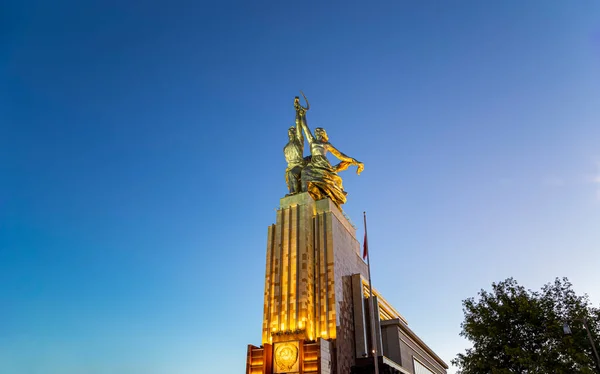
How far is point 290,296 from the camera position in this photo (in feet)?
123

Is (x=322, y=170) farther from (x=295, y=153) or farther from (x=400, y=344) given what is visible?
(x=400, y=344)

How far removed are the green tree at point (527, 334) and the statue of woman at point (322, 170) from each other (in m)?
16.2

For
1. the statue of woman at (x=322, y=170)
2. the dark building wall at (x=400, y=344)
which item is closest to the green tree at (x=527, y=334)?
the dark building wall at (x=400, y=344)

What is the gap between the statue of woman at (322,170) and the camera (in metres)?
45.1

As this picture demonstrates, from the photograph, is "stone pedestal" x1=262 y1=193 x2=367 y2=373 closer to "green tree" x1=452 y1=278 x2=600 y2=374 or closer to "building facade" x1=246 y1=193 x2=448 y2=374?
"building facade" x1=246 y1=193 x2=448 y2=374

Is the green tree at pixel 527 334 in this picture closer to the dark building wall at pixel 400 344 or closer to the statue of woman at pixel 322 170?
the dark building wall at pixel 400 344

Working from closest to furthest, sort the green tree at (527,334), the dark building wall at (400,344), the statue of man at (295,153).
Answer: the green tree at (527,334) < the dark building wall at (400,344) < the statue of man at (295,153)

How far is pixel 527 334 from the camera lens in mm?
35281

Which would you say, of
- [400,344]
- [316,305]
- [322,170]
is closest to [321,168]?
[322,170]

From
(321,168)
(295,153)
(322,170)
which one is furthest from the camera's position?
(295,153)

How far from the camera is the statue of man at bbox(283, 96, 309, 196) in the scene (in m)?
45.9

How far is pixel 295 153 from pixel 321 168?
11.1ft

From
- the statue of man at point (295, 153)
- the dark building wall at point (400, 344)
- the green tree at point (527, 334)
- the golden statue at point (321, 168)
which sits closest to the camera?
the green tree at point (527, 334)

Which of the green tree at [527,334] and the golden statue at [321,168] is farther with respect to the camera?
the golden statue at [321,168]
